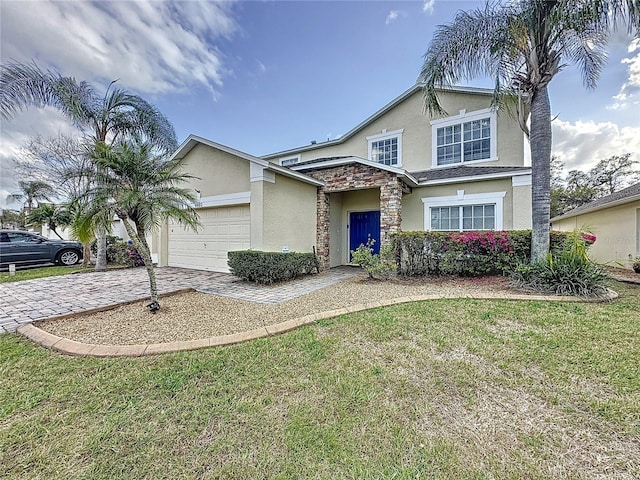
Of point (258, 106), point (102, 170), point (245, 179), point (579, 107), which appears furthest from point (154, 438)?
point (258, 106)

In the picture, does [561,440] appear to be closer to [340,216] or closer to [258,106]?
[340,216]

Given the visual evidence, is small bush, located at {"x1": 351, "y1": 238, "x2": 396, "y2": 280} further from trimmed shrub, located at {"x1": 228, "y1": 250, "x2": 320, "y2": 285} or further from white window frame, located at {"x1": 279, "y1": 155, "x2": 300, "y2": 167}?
white window frame, located at {"x1": 279, "y1": 155, "x2": 300, "y2": 167}

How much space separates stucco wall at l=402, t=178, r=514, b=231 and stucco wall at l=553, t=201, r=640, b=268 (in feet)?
9.52

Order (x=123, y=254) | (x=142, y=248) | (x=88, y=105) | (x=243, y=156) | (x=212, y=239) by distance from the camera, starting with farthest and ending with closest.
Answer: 1. (x=123, y=254)
2. (x=212, y=239)
3. (x=88, y=105)
4. (x=243, y=156)
5. (x=142, y=248)

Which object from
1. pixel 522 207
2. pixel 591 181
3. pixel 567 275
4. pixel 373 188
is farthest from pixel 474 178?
pixel 591 181

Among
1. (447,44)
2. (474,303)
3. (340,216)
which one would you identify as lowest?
(474,303)

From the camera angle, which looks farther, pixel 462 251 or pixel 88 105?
pixel 88 105

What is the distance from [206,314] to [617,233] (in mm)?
16327

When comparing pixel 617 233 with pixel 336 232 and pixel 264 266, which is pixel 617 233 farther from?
pixel 264 266

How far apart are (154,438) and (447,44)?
1021 centimetres

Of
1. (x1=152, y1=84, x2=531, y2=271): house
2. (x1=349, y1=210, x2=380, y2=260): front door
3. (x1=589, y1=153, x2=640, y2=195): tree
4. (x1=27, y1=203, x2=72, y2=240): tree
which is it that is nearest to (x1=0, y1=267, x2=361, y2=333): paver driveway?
(x1=152, y1=84, x2=531, y2=271): house

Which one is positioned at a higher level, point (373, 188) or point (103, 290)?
point (373, 188)

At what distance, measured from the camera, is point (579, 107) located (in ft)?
30.6

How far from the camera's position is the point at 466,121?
11.0m
